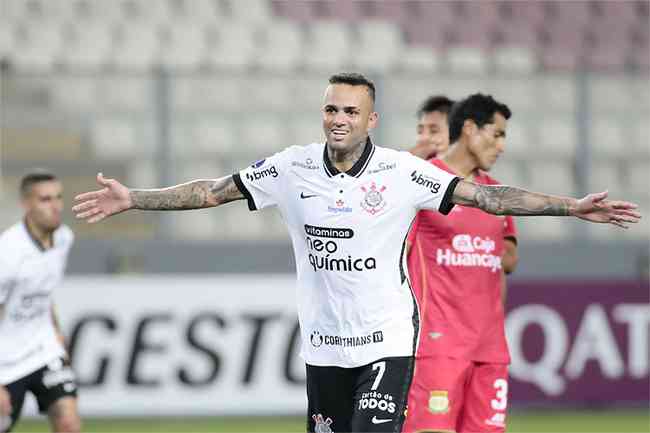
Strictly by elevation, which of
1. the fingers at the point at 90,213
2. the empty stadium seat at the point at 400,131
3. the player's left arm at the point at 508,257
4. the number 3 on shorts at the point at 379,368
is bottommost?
the number 3 on shorts at the point at 379,368

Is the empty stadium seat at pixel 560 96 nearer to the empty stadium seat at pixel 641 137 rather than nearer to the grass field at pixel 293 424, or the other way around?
the empty stadium seat at pixel 641 137

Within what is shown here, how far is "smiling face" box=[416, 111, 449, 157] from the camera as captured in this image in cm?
846

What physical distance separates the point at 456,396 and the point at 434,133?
80.8 inches

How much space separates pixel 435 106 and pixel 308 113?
496 cm

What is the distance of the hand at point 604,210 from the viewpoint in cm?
586

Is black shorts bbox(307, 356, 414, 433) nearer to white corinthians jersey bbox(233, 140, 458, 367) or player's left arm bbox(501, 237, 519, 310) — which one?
white corinthians jersey bbox(233, 140, 458, 367)

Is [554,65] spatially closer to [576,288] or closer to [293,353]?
[576,288]

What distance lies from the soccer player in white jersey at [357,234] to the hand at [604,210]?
0.01 m

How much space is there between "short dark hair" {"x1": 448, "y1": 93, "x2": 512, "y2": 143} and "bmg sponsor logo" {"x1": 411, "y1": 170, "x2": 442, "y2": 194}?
136 centimetres

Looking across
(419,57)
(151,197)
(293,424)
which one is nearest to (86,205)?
(151,197)

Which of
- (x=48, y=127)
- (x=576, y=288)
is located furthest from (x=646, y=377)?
(x=48, y=127)

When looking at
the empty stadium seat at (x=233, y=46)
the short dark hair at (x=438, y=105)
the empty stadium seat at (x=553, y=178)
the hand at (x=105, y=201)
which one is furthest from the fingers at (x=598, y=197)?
the empty stadium seat at (x=233, y=46)

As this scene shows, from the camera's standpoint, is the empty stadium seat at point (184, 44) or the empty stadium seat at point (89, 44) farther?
the empty stadium seat at point (184, 44)

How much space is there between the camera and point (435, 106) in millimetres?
Result: 8523
